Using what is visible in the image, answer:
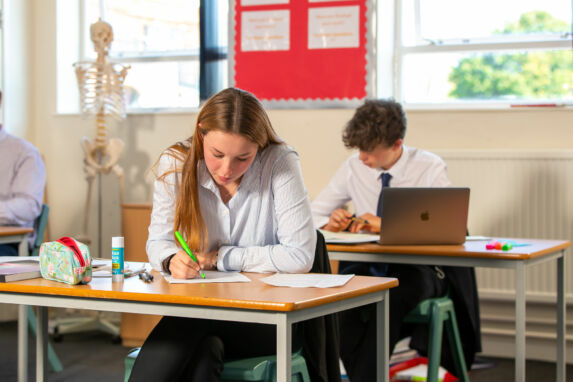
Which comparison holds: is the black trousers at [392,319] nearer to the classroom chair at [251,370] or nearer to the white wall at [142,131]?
the classroom chair at [251,370]

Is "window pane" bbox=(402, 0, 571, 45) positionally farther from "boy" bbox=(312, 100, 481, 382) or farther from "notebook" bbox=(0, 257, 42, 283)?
"notebook" bbox=(0, 257, 42, 283)

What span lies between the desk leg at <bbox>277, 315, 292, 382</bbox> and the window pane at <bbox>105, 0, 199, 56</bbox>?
3.39 metres

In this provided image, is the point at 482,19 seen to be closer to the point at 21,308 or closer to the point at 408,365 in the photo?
the point at 408,365

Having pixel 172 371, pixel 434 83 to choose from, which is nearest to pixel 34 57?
pixel 434 83

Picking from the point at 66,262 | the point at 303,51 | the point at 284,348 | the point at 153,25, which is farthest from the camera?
the point at 153,25

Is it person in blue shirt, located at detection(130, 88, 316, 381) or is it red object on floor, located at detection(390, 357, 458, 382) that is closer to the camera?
person in blue shirt, located at detection(130, 88, 316, 381)

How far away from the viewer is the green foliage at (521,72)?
12.6ft

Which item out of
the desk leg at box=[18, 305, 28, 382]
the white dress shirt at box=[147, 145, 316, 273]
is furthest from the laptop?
the desk leg at box=[18, 305, 28, 382]

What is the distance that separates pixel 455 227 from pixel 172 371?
49.2 inches

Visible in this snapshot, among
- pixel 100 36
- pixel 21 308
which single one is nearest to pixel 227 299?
pixel 21 308

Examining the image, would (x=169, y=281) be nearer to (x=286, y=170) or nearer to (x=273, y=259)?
(x=273, y=259)

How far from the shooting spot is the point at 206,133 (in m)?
1.90

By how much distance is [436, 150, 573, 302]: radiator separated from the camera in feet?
11.6

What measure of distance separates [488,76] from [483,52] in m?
0.14
